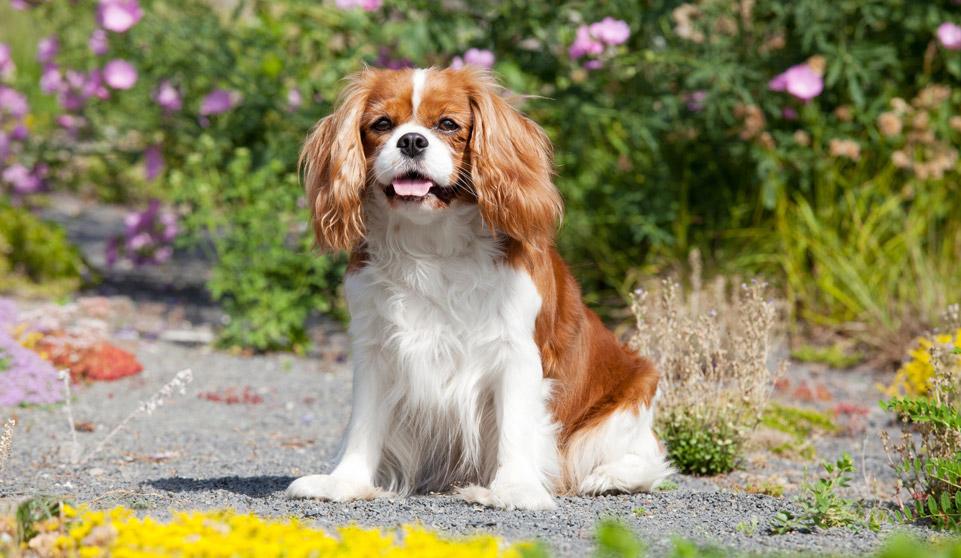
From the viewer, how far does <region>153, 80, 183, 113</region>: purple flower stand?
823 centimetres

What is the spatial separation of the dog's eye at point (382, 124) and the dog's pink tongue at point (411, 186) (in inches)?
8.8

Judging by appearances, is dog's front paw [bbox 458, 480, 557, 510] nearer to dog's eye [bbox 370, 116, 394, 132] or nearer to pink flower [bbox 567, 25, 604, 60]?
dog's eye [bbox 370, 116, 394, 132]

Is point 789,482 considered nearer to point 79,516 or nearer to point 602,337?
point 602,337

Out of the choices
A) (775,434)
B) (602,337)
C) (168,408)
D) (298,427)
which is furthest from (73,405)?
(775,434)

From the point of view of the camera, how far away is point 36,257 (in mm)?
9242

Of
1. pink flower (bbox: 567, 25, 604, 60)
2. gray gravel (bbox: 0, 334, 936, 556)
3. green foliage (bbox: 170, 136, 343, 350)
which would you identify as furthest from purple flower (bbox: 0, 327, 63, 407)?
pink flower (bbox: 567, 25, 604, 60)

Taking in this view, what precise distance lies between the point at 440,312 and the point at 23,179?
6.29 meters

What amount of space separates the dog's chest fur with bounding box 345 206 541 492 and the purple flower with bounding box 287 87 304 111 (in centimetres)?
412

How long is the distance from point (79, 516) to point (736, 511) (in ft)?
6.41

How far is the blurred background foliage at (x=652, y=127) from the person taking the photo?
24.2 feet

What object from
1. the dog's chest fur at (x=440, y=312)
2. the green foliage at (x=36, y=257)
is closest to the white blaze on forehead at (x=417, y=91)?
the dog's chest fur at (x=440, y=312)

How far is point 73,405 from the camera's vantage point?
6.13 meters

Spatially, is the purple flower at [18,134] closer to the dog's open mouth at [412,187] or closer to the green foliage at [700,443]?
the green foliage at [700,443]

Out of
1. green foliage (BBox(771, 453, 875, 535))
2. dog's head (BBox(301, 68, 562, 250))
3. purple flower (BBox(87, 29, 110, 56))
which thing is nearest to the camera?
green foliage (BBox(771, 453, 875, 535))
